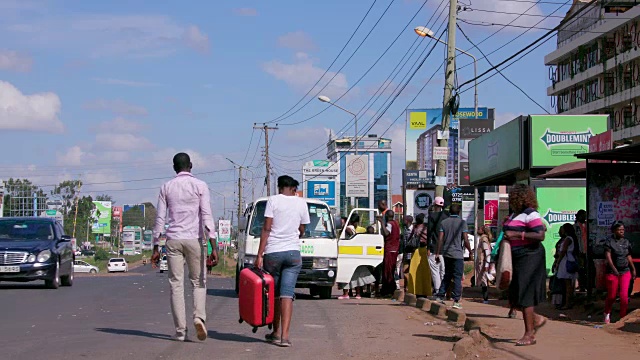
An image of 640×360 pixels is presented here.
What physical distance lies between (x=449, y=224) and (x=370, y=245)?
389cm

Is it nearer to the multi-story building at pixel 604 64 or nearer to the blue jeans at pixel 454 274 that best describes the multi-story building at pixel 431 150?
the multi-story building at pixel 604 64

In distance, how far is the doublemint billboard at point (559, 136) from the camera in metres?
23.4

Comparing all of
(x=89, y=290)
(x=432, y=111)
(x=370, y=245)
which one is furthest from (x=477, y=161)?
(x=432, y=111)

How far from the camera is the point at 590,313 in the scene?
47.7 feet

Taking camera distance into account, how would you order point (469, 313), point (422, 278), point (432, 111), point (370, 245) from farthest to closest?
point (432, 111)
point (370, 245)
point (422, 278)
point (469, 313)

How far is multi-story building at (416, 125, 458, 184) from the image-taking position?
71.6m

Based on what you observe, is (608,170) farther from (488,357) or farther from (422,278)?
(488,357)

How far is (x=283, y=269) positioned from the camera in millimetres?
9570

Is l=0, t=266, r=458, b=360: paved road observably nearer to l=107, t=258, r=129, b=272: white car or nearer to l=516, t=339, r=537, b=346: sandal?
l=516, t=339, r=537, b=346: sandal

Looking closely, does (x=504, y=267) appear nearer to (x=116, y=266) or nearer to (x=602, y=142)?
(x=602, y=142)

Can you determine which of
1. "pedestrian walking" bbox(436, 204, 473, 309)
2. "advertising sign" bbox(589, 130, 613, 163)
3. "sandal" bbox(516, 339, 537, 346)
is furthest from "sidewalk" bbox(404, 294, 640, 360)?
"advertising sign" bbox(589, 130, 613, 163)

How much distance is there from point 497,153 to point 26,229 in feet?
42.5

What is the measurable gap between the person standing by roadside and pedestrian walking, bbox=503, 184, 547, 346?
5158 mm

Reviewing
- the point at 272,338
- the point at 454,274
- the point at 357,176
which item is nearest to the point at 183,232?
the point at 272,338
